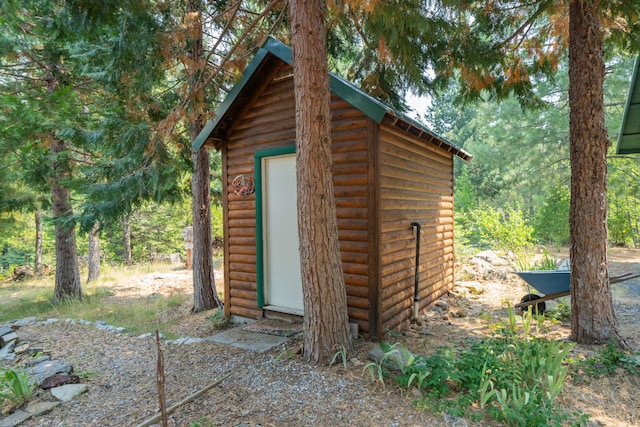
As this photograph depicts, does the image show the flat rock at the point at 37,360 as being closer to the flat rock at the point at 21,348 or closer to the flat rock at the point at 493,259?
the flat rock at the point at 21,348

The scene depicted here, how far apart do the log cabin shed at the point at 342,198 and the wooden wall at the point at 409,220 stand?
0.02m

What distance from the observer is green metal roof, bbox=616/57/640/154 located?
404 cm

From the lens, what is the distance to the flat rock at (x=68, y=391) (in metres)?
3.30

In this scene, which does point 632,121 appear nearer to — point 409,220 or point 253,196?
point 409,220

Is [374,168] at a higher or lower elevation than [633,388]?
higher

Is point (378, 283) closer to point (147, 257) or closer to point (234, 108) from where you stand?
point (234, 108)

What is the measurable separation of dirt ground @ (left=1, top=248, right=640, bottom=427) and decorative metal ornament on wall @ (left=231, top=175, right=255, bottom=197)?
6.87 ft

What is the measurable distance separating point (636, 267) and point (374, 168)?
8.05m

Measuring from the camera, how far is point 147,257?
19922mm

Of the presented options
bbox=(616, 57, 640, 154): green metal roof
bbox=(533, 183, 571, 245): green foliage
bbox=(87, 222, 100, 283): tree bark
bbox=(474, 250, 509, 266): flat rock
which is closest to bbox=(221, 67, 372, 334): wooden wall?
Answer: bbox=(616, 57, 640, 154): green metal roof

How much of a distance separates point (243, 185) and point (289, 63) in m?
1.94

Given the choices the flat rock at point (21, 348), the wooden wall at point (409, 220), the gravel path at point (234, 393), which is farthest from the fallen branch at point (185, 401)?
the flat rock at point (21, 348)

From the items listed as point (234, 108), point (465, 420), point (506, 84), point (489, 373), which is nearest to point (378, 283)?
point (489, 373)

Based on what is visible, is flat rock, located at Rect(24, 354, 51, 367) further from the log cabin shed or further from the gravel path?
the log cabin shed
